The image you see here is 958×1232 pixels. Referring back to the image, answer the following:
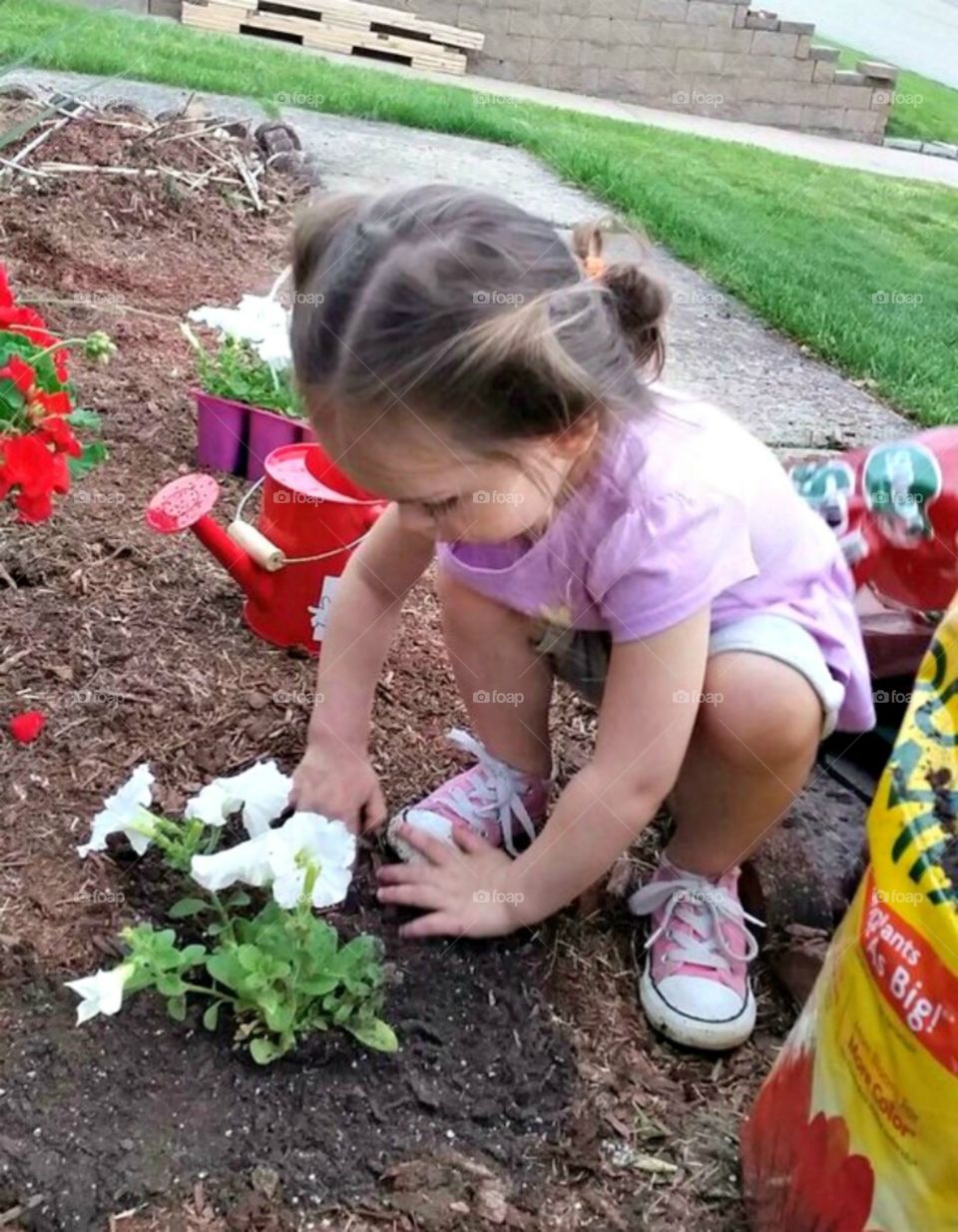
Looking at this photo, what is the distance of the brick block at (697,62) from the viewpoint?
1096 cm

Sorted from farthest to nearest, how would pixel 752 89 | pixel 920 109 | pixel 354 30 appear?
pixel 920 109 < pixel 752 89 < pixel 354 30

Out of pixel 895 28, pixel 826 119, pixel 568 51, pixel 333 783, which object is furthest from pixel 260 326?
pixel 895 28

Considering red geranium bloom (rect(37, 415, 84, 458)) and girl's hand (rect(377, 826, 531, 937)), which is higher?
red geranium bloom (rect(37, 415, 84, 458))

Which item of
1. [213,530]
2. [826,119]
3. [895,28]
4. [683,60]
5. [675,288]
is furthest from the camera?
[895,28]

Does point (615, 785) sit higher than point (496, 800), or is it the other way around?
point (615, 785)

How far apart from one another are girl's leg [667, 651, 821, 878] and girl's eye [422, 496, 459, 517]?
0.33 meters

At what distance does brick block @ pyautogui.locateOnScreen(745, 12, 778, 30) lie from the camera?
10.9 meters

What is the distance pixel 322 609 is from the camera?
1.78 meters

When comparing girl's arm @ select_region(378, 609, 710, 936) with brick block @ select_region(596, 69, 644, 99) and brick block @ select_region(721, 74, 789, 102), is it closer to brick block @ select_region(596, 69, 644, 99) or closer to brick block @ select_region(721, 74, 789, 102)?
brick block @ select_region(596, 69, 644, 99)

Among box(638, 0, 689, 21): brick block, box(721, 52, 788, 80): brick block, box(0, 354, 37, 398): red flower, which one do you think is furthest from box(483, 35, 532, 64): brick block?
box(0, 354, 37, 398): red flower

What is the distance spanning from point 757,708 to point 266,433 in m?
1.15

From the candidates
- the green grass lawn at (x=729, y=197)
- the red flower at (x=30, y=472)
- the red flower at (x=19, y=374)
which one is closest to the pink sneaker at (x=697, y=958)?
the red flower at (x=30, y=472)

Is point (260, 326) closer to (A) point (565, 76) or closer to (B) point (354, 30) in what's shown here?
(B) point (354, 30)

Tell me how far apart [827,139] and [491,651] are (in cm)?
1063
